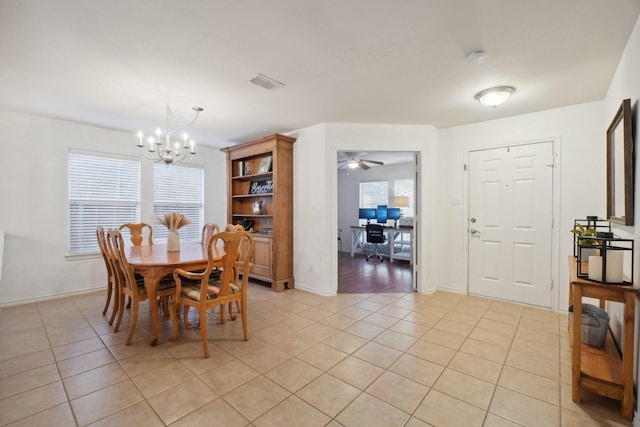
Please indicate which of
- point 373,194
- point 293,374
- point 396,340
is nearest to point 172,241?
point 293,374

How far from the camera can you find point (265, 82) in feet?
8.90

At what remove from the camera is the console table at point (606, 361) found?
1.65 m

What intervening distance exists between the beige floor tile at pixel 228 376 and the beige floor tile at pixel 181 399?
5 centimetres

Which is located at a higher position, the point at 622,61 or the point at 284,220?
the point at 622,61

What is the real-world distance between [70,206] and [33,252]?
715mm

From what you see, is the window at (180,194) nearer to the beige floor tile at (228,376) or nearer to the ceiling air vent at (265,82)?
the ceiling air vent at (265,82)

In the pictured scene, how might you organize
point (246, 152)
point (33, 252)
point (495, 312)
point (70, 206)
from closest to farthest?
point (495, 312)
point (33, 252)
point (70, 206)
point (246, 152)

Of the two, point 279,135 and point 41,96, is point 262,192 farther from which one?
point 41,96

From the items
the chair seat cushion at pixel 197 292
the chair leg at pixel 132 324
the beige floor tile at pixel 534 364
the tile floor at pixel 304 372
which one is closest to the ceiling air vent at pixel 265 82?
the chair seat cushion at pixel 197 292

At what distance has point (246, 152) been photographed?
486 cm

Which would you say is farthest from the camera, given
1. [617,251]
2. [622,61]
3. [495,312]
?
[495,312]

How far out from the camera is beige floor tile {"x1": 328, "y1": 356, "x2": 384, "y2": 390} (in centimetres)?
203

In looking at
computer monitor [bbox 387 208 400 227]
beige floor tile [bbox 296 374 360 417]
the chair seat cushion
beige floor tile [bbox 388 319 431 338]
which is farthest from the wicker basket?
computer monitor [bbox 387 208 400 227]

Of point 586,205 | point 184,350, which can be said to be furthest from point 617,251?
point 184,350
